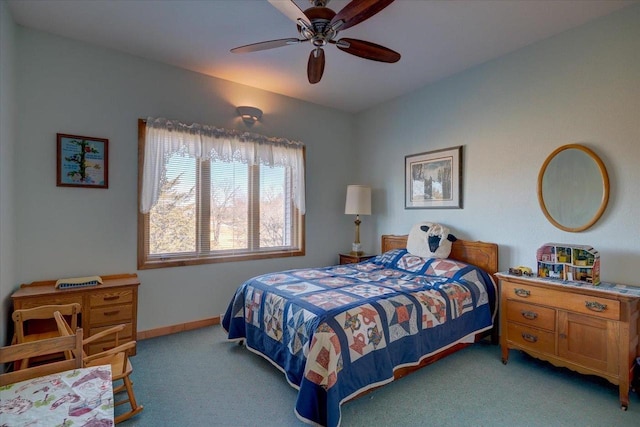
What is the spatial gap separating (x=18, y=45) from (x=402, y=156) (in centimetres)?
399

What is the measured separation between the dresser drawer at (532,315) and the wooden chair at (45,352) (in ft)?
9.65

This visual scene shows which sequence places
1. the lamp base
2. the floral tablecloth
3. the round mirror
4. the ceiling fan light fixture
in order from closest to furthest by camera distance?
the floral tablecloth < the round mirror < the ceiling fan light fixture < the lamp base

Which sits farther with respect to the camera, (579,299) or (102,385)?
(579,299)

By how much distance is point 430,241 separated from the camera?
3.38 meters

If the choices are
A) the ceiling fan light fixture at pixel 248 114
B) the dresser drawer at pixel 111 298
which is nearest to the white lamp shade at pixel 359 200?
the ceiling fan light fixture at pixel 248 114

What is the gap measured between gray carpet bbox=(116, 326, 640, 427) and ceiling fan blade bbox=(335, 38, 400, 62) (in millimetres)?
2450

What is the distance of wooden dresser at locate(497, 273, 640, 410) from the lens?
80.1 inches

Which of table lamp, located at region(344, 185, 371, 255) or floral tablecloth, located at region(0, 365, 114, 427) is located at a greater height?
table lamp, located at region(344, 185, 371, 255)

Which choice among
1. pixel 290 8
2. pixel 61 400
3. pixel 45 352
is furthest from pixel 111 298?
pixel 290 8

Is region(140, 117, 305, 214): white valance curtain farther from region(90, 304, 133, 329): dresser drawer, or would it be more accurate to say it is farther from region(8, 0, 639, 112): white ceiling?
region(90, 304, 133, 329): dresser drawer

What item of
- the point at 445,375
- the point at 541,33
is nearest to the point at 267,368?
the point at 445,375

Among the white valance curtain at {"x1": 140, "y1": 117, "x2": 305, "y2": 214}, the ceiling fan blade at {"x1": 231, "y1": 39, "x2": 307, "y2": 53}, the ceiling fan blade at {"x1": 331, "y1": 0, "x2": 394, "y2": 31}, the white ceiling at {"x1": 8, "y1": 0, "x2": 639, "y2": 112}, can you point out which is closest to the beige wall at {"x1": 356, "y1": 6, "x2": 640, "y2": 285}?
the white ceiling at {"x1": 8, "y1": 0, "x2": 639, "y2": 112}

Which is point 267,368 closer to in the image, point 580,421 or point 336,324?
point 336,324

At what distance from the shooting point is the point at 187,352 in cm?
282
